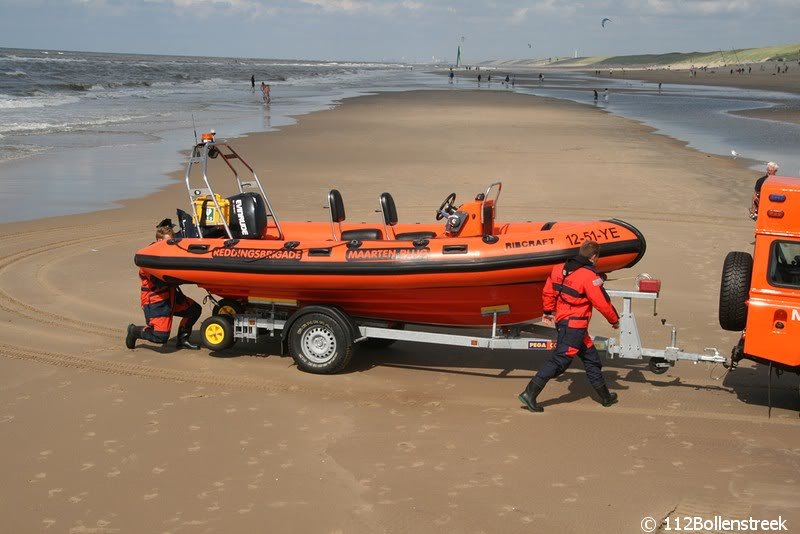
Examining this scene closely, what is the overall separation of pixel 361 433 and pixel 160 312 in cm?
262

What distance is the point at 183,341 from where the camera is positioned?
755 cm

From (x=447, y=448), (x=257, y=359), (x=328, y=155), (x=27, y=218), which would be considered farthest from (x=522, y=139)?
(x=447, y=448)

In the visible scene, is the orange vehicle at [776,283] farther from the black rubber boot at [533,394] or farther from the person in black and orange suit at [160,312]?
the person in black and orange suit at [160,312]

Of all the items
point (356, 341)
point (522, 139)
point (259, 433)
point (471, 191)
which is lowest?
point (259, 433)

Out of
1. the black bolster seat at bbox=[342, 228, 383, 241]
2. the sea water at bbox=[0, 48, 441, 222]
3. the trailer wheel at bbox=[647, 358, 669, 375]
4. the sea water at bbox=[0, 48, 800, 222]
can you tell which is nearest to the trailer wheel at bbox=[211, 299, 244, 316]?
the black bolster seat at bbox=[342, 228, 383, 241]

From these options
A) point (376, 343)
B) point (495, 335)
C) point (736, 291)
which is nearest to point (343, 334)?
point (376, 343)

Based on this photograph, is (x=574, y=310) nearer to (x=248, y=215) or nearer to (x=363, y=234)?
(x=363, y=234)

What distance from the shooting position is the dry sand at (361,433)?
460cm

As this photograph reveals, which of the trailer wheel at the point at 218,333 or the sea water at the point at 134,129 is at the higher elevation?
the sea water at the point at 134,129

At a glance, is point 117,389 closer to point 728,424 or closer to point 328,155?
point 728,424

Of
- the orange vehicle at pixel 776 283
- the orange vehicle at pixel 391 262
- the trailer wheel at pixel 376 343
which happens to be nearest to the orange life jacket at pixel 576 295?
the orange vehicle at pixel 391 262

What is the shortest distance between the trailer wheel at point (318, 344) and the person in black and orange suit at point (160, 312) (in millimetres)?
1202

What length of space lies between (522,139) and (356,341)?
714 inches

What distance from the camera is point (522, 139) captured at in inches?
942
